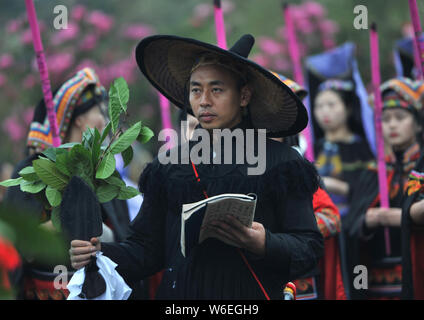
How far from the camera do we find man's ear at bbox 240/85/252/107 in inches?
111

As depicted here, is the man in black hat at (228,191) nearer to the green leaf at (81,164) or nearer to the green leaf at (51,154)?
the green leaf at (81,164)

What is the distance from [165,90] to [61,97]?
1.43 metres

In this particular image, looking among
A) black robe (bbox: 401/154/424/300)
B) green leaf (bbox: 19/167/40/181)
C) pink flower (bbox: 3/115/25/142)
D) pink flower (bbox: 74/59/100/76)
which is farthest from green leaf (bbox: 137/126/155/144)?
pink flower (bbox: 3/115/25/142)

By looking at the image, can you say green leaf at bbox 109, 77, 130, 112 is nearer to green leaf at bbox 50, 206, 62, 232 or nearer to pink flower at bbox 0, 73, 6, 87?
green leaf at bbox 50, 206, 62, 232

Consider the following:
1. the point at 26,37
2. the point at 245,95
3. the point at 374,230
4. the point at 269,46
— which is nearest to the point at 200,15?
the point at 269,46

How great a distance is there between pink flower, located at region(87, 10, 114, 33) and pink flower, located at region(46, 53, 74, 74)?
73 centimetres

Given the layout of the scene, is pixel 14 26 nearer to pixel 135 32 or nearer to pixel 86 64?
pixel 86 64

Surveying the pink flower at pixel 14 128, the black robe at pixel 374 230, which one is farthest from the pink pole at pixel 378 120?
the pink flower at pixel 14 128

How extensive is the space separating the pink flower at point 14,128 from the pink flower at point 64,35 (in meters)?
1.31

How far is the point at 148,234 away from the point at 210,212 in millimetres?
617

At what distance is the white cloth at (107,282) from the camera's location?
2.50m
